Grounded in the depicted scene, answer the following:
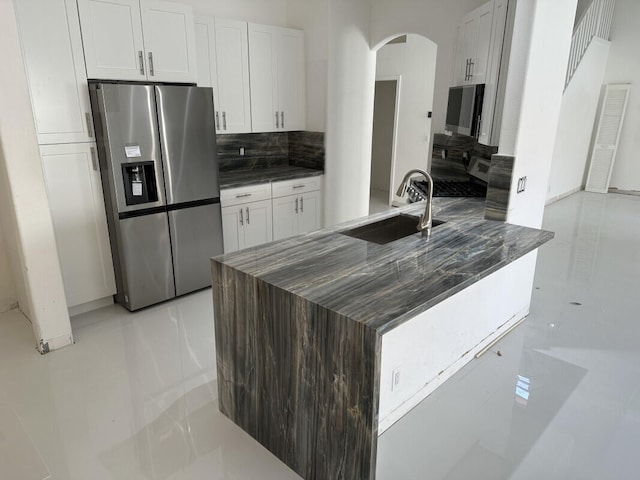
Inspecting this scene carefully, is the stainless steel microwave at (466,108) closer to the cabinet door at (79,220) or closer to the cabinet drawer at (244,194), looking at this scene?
the cabinet drawer at (244,194)

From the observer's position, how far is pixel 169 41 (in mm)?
3352

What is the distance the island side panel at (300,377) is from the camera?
61.0 inches

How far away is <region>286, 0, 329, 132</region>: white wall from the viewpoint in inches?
172

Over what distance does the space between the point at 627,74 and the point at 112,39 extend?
8.36 m

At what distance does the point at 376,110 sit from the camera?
7.64 metres

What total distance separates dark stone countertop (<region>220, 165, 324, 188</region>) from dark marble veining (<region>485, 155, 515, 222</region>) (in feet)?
7.05

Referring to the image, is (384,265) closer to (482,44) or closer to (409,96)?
(482,44)

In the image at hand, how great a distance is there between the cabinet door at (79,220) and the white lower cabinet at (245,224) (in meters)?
1.04

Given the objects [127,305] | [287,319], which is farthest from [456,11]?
[127,305]

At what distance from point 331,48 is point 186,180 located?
2139 mm

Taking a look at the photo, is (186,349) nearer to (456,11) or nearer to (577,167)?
(456,11)

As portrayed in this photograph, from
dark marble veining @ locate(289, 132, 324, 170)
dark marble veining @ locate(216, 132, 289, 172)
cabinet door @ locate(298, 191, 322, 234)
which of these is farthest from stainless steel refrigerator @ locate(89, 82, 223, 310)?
dark marble veining @ locate(289, 132, 324, 170)

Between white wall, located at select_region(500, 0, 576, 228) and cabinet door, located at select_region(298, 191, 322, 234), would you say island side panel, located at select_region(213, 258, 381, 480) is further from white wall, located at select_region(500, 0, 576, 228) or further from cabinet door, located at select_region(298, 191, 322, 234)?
cabinet door, located at select_region(298, 191, 322, 234)

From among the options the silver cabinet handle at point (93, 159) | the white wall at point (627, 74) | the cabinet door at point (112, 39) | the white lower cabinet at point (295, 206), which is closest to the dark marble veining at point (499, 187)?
the white lower cabinet at point (295, 206)
